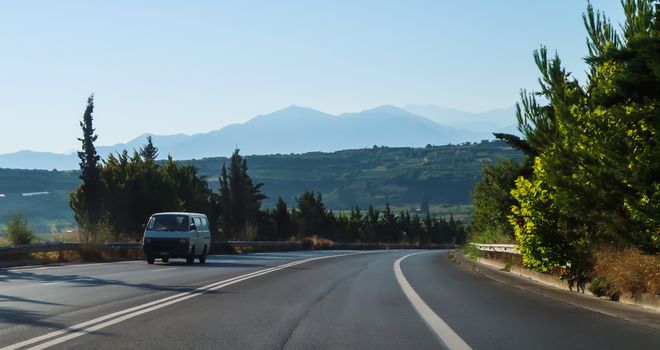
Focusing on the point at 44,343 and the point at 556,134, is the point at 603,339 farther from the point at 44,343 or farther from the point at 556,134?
the point at 556,134

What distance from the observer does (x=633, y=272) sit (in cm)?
1361

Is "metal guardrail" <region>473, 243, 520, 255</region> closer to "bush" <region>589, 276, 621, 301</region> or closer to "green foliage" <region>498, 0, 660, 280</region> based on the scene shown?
"green foliage" <region>498, 0, 660, 280</region>

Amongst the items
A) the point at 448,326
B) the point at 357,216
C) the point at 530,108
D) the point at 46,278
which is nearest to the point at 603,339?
the point at 448,326

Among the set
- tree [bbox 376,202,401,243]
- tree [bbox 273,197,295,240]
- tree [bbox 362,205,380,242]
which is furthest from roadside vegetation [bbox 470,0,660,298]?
tree [bbox 376,202,401,243]

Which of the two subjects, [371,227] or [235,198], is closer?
[235,198]

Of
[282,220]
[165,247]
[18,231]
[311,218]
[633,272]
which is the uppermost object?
[311,218]

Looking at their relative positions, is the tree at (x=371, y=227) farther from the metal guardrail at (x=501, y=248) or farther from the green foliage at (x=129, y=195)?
the metal guardrail at (x=501, y=248)

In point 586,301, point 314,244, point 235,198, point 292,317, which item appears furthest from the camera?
point 235,198

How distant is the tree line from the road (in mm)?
17147

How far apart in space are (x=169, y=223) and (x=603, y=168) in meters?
19.3

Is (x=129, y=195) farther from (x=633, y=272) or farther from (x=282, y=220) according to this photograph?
(x=282, y=220)

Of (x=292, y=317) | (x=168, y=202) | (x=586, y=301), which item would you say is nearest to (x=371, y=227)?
(x=168, y=202)

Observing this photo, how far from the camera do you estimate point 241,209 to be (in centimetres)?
10162

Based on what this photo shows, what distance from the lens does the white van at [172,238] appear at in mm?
29609
